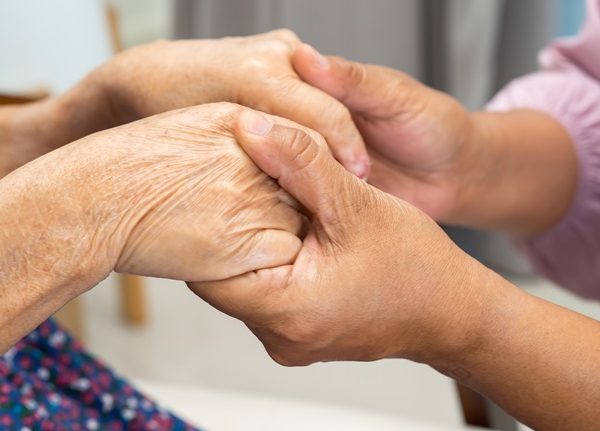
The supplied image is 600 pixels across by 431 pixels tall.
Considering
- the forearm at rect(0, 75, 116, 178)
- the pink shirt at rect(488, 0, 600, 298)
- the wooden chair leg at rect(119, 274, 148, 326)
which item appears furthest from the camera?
the wooden chair leg at rect(119, 274, 148, 326)

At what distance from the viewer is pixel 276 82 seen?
0.76 metres

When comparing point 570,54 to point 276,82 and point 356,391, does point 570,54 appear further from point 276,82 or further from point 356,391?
point 356,391

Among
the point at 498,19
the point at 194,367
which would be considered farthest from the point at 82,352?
the point at 498,19

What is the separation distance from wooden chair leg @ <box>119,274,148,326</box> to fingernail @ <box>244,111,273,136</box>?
132 cm

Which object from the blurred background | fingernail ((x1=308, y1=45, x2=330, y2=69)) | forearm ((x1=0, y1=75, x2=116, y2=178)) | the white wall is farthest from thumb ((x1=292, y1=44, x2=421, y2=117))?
the white wall

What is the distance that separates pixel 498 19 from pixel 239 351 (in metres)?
0.98

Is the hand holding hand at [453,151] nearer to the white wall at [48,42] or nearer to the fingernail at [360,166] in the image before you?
the fingernail at [360,166]

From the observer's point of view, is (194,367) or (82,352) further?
(194,367)

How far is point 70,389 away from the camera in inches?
35.2

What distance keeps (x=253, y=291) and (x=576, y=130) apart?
0.69m

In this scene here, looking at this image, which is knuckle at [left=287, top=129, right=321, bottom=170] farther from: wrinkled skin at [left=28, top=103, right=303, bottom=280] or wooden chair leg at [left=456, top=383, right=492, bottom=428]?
wooden chair leg at [left=456, top=383, right=492, bottom=428]

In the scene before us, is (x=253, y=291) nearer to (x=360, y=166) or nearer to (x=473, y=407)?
(x=360, y=166)

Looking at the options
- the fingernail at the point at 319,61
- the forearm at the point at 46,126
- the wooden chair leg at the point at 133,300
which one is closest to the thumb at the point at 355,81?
the fingernail at the point at 319,61

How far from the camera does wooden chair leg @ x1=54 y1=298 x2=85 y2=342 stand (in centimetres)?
166
